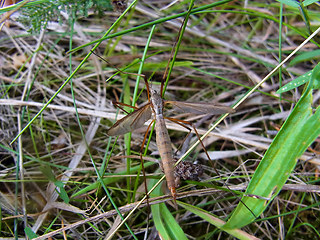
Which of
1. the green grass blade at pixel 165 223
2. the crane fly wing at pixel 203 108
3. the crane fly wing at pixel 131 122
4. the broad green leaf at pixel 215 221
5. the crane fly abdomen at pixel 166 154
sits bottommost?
the green grass blade at pixel 165 223

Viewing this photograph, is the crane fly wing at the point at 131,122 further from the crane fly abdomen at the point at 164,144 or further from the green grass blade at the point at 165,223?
the green grass blade at the point at 165,223

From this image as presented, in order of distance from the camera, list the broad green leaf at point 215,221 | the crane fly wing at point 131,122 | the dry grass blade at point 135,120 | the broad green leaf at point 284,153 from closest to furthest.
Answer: the broad green leaf at point 284,153 < the broad green leaf at point 215,221 < the crane fly wing at point 131,122 < the dry grass blade at point 135,120

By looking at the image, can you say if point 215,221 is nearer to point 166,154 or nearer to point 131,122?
point 166,154

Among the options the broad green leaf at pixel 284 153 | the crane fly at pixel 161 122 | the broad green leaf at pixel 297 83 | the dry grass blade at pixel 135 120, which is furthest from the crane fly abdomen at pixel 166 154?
the broad green leaf at pixel 297 83

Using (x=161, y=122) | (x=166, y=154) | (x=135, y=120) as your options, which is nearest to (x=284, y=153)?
(x=166, y=154)

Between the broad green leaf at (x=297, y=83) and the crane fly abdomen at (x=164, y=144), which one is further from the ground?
the broad green leaf at (x=297, y=83)

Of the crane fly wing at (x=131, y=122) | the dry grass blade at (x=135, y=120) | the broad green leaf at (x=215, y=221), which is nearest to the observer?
the broad green leaf at (x=215, y=221)
